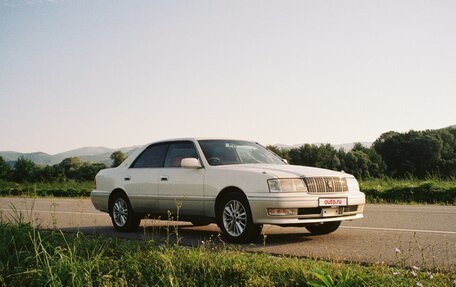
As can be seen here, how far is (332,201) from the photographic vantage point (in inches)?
349

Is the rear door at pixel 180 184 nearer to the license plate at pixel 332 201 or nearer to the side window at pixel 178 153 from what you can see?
the side window at pixel 178 153

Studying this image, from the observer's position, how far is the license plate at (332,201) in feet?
28.6

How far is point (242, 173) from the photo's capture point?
8922 millimetres

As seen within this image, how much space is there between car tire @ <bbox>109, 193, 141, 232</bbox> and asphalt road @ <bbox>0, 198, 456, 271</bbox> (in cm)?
24

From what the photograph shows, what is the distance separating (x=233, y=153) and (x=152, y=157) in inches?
69.6

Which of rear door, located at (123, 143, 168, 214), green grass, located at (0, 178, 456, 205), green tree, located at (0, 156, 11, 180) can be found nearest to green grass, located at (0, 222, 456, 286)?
rear door, located at (123, 143, 168, 214)

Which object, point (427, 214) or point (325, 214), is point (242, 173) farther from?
point (427, 214)

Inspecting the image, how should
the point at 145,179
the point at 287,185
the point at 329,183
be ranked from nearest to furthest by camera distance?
1. the point at 287,185
2. the point at 329,183
3. the point at 145,179

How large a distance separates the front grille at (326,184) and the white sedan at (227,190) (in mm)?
15

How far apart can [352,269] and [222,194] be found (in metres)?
3.84

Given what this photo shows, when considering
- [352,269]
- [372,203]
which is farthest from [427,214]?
[352,269]

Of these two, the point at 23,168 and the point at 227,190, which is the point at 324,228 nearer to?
the point at 227,190

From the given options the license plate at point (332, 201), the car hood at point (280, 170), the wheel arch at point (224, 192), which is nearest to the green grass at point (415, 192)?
the license plate at point (332, 201)

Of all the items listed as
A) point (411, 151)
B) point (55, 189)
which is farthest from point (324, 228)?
point (411, 151)
